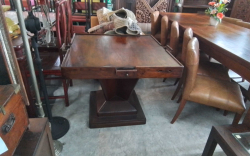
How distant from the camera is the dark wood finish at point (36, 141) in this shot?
0.75 metres

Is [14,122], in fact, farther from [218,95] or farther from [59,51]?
[218,95]

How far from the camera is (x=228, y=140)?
3.34 ft

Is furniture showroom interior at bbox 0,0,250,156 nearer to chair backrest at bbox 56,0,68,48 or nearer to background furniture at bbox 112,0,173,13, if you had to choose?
chair backrest at bbox 56,0,68,48

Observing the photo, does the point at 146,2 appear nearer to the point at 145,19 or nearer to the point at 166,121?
the point at 145,19

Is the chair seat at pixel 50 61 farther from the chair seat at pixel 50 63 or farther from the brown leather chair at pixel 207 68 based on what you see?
the brown leather chair at pixel 207 68

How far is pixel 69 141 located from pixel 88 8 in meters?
2.69

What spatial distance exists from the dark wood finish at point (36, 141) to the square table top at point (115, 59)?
36 cm

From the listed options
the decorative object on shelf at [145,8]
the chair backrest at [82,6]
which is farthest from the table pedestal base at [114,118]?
the decorative object on shelf at [145,8]

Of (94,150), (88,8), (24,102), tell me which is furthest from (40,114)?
(88,8)

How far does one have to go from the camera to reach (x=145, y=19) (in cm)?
408

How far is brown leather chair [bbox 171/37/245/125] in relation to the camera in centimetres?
146

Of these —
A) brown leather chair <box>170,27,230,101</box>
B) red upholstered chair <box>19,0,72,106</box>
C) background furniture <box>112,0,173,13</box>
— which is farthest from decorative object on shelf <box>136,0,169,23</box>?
red upholstered chair <box>19,0,72,106</box>

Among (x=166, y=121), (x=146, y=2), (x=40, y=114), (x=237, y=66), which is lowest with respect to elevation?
(x=166, y=121)

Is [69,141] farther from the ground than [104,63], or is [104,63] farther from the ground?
[104,63]
